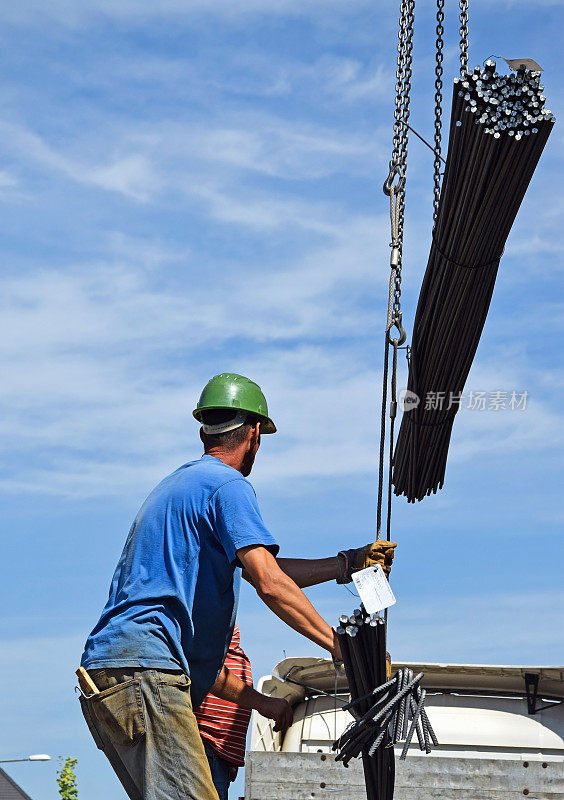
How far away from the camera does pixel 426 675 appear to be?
6078 mm

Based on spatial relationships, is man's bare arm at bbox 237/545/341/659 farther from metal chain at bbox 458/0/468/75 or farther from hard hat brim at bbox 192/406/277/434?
metal chain at bbox 458/0/468/75

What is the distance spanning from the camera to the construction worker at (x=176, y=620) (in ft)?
11.7

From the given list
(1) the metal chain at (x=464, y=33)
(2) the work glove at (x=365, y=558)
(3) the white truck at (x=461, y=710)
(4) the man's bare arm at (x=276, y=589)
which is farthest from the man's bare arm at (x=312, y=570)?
(1) the metal chain at (x=464, y=33)

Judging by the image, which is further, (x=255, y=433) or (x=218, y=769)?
(x=218, y=769)

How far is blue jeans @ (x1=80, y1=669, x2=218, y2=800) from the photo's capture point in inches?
139

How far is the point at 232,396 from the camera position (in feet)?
13.6

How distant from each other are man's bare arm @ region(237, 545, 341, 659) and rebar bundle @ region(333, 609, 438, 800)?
0.31 meters

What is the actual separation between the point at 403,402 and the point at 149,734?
2.12m

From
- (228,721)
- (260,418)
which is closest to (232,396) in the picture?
(260,418)

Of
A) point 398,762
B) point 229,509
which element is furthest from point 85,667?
point 398,762

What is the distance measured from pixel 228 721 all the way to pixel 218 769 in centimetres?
20

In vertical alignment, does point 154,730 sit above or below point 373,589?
below

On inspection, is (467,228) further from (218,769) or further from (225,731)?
(218,769)

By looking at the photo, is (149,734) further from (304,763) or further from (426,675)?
(426,675)
